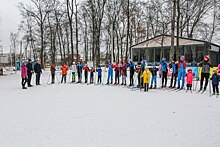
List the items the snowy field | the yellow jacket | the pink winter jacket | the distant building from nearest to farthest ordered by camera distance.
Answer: the snowy field < the yellow jacket < the pink winter jacket < the distant building

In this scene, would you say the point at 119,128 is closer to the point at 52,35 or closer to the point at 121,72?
the point at 121,72

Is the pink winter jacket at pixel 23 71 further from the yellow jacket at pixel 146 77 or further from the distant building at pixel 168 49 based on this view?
the distant building at pixel 168 49

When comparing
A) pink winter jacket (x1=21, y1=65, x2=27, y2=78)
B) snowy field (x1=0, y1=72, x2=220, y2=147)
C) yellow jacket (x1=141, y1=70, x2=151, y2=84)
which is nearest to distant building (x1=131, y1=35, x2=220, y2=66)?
yellow jacket (x1=141, y1=70, x2=151, y2=84)

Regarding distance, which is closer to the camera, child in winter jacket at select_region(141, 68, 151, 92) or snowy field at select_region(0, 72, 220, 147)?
snowy field at select_region(0, 72, 220, 147)

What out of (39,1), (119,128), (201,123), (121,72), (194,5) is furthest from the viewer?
(39,1)

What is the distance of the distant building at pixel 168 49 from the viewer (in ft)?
92.1


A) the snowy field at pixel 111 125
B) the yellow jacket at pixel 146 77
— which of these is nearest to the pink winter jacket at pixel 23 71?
the snowy field at pixel 111 125

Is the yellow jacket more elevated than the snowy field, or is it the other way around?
the yellow jacket

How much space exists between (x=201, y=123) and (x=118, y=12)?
110 ft

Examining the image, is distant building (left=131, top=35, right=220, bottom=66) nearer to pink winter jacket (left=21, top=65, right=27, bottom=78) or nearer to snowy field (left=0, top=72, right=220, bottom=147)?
pink winter jacket (left=21, top=65, right=27, bottom=78)

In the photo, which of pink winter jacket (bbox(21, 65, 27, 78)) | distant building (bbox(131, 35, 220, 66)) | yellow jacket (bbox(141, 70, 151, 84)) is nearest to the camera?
yellow jacket (bbox(141, 70, 151, 84))

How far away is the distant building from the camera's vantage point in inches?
1105

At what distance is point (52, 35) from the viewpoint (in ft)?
130

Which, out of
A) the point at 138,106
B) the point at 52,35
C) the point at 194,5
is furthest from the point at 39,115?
the point at 52,35
